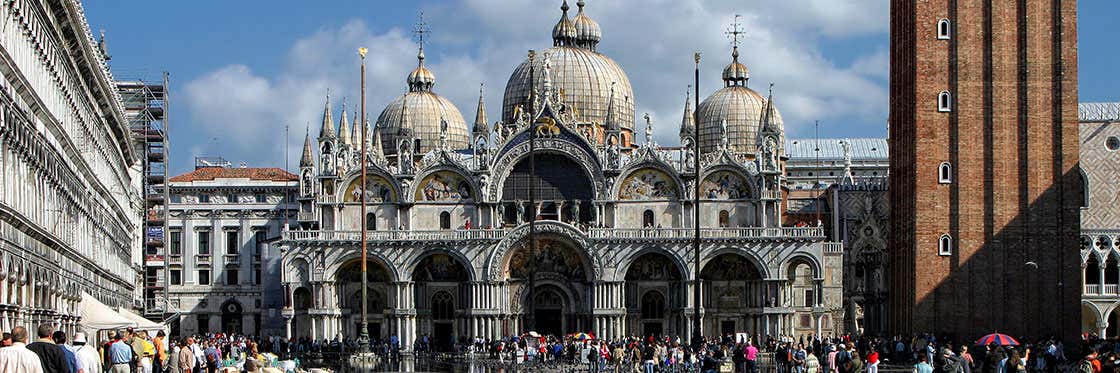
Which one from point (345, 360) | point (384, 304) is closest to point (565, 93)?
point (384, 304)

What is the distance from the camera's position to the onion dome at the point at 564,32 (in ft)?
331

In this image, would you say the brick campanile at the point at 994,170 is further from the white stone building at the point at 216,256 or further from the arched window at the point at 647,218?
the white stone building at the point at 216,256

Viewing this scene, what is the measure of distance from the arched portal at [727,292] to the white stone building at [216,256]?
32810 millimetres

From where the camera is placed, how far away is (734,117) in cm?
10269


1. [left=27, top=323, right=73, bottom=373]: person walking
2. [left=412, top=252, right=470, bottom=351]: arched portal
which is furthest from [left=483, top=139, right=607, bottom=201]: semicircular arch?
[left=27, top=323, right=73, bottom=373]: person walking

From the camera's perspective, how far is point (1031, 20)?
201 ft

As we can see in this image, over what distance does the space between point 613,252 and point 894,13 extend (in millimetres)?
22983

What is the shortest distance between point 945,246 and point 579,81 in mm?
37693

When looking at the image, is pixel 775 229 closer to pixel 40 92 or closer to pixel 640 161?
pixel 640 161

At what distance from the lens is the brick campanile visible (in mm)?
61156

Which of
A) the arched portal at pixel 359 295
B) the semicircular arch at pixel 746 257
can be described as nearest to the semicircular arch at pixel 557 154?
the semicircular arch at pixel 746 257

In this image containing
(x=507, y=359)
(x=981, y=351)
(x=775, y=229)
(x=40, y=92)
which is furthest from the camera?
(x=775, y=229)

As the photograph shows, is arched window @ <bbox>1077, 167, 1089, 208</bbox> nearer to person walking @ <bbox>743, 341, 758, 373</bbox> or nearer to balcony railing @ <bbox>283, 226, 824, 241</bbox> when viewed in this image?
balcony railing @ <bbox>283, 226, 824, 241</bbox>

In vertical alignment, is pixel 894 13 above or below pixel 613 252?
above
